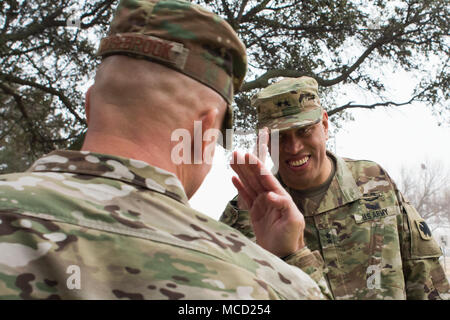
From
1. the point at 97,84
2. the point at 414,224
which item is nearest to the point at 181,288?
the point at 97,84

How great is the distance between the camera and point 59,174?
116 centimetres

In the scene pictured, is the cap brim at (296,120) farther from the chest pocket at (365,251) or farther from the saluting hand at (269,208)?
the saluting hand at (269,208)

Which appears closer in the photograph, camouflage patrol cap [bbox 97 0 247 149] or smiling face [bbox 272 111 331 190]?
camouflage patrol cap [bbox 97 0 247 149]

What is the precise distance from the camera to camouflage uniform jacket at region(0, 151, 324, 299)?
0.97 m

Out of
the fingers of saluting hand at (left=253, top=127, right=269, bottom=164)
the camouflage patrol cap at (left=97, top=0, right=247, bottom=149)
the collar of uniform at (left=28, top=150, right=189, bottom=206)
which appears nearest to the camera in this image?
the collar of uniform at (left=28, top=150, right=189, bottom=206)

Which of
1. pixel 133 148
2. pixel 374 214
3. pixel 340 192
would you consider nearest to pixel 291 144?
pixel 340 192

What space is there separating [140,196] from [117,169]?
0.30 feet

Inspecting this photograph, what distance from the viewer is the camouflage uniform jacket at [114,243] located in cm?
97

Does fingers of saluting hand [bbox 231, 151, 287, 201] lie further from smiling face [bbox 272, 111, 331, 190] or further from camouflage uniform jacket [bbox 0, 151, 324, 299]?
smiling face [bbox 272, 111, 331, 190]

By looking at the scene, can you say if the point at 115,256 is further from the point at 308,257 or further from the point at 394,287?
the point at 394,287

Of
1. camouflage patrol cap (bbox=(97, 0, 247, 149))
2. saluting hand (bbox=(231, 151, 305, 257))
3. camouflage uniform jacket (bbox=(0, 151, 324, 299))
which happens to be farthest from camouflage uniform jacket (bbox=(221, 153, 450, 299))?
camouflage uniform jacket (bbox=(0, 151, 324, 299))

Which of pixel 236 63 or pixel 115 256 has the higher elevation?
pixel 236 63

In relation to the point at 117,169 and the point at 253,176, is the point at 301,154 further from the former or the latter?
the point at 117,169

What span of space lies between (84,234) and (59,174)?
0.21 m
